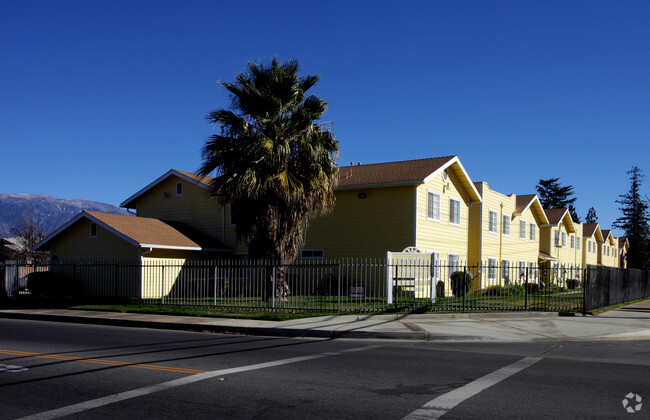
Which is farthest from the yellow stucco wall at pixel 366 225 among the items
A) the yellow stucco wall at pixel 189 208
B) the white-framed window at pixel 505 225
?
the white-framed window at pixel 505 225

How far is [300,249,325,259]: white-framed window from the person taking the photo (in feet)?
94.3

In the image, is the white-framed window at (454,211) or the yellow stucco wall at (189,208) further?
the yellow stucco wall at (189,208)

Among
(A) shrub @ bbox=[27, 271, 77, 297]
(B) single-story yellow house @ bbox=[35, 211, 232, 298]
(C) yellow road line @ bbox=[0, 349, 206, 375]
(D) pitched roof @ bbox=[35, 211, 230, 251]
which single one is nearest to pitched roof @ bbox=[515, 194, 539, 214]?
(B) single-story yellow house @ bbox=[35, 211, 232, 298]

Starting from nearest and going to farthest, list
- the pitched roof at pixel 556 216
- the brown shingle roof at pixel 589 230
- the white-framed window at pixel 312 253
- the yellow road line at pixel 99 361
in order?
the yellow road line at pixel 99 361 → the white-framed window at pixel 312 253 → the pitched roof at pixel 556 216 → the brown shingle roof at pixel 589 230

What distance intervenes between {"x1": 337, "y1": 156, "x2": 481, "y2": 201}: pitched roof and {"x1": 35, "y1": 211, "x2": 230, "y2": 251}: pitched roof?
7311mm

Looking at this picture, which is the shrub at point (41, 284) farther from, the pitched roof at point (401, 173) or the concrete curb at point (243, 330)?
the pitched roof at point (401, 173)

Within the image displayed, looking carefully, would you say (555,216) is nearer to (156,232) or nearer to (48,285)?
(156,232)

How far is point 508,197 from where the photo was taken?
3606cm

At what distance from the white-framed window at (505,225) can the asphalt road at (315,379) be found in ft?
73.9

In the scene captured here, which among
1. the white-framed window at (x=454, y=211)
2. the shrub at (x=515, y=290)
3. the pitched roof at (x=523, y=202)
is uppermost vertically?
the pitched roof at (x=523, y=202)

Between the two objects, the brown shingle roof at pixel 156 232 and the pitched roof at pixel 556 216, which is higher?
the pitched roof at pixel 556 216

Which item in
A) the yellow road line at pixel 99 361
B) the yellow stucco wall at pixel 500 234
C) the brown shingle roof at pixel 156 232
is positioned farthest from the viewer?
the yellow stucco wall at pixel 500 234

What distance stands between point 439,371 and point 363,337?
515cm

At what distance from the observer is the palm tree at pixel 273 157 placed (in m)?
21.8
